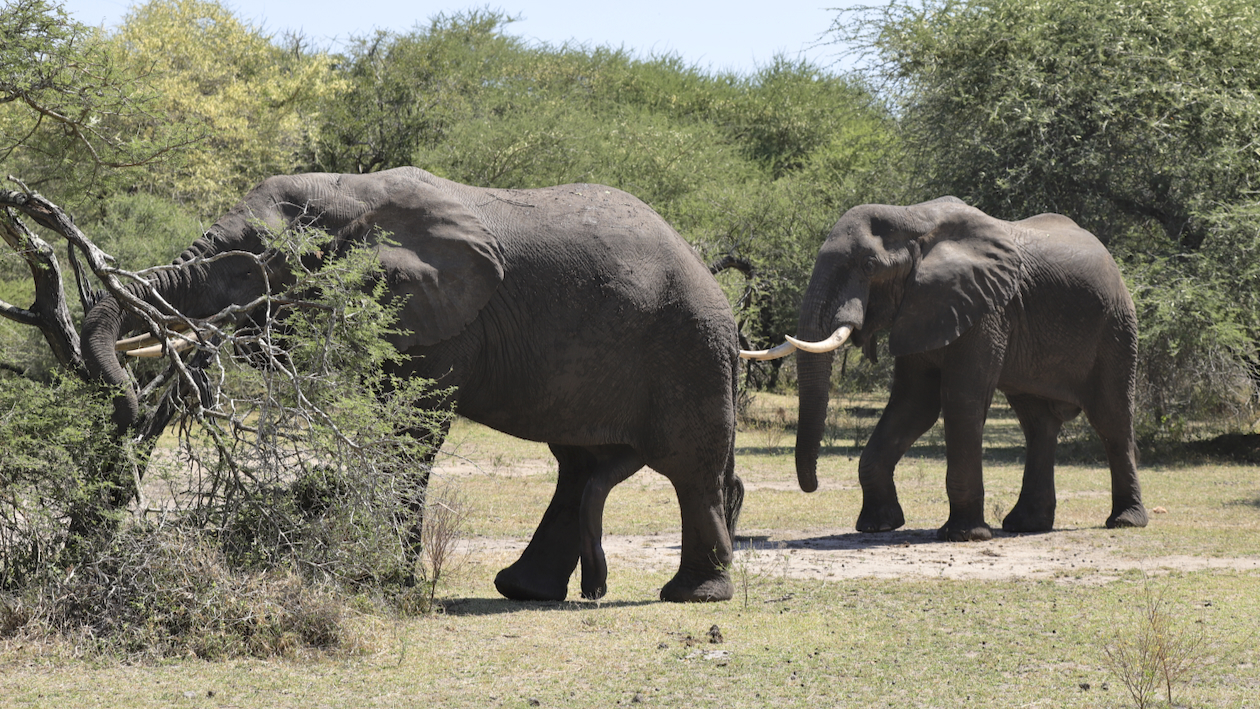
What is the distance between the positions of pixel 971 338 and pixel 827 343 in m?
1.40

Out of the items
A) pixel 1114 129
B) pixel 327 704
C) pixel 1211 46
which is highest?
pixel 1211 46

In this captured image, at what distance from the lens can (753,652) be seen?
268 inches

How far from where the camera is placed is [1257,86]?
62.7 feet

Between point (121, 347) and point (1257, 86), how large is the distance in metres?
17.1

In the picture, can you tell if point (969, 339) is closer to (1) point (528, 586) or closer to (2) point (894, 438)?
(2) point (894, 438)

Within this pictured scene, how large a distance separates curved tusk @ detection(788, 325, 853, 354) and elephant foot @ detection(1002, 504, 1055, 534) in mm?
2366

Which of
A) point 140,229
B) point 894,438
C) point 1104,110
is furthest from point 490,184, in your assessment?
point 894,438

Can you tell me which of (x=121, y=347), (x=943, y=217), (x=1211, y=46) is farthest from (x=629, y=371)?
(x=1211, y=46)

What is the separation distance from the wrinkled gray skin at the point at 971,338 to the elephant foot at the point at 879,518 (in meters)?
0.01

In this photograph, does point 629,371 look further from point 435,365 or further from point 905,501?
point 905,501

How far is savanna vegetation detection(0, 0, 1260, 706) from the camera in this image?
21.1 ft

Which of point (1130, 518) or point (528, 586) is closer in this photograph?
point (528, 586)

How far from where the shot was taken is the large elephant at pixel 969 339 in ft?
37.2

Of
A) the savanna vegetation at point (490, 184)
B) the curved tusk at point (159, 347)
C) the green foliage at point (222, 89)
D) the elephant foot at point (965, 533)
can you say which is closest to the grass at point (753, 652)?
the savanna vegetation at point (490, 184)
